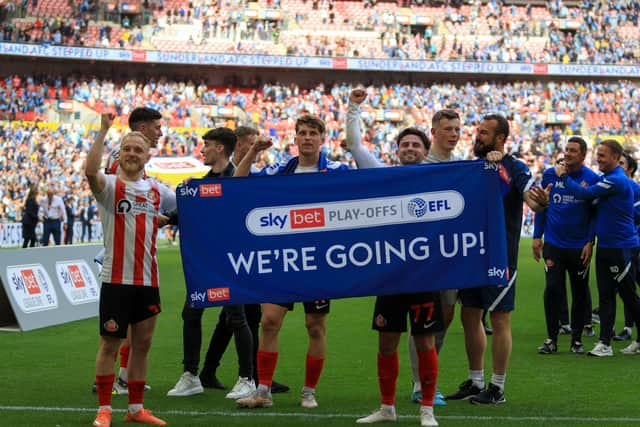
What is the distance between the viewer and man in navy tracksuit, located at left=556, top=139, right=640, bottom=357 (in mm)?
9430

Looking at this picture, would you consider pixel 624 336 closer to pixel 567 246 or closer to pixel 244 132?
pixel 567 246

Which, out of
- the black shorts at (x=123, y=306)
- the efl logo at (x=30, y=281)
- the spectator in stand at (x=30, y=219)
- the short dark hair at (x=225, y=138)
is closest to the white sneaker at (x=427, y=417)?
the black shorts at (x=123, y=306)

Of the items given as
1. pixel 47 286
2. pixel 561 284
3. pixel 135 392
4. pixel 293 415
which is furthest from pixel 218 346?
pixel 47 286

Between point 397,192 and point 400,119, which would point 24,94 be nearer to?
point 400,119

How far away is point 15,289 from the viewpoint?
11438 millimetres

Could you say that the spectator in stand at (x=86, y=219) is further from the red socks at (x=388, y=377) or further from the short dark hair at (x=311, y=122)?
the red socks at (x=388, y=377)

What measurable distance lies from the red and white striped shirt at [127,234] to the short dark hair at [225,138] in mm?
1251

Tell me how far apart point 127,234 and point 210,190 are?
0.63 m

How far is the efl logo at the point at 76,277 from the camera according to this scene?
12867 mm

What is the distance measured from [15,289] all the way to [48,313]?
0.88m

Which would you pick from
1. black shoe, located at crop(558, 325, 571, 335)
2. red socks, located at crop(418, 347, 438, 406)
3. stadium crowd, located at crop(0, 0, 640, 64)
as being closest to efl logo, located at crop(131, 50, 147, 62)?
stadium crowd, located at crop(0, 0, 640, 64)

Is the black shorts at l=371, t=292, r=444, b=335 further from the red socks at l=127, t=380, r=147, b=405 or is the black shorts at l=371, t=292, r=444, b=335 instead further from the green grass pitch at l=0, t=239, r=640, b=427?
the red socks at l=127, t=380, r=147, b=405

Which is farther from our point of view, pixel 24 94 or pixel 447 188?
pixel 24 94

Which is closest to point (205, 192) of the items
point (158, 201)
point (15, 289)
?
point (158, 201)
